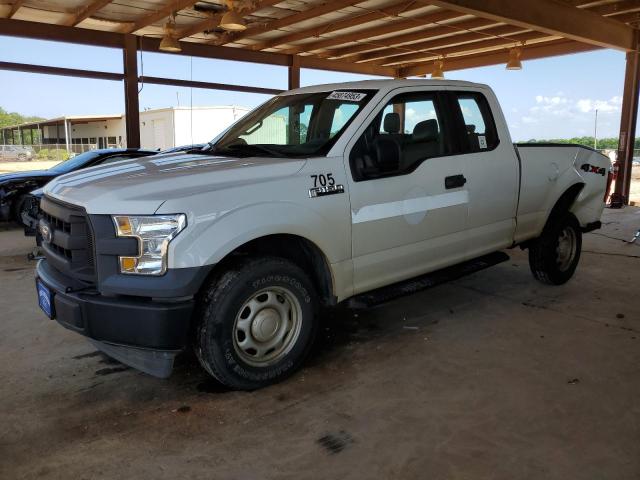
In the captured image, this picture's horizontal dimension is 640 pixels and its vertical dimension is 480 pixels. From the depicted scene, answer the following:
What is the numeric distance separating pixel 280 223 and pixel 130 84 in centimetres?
1042

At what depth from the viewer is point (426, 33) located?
1244 cm

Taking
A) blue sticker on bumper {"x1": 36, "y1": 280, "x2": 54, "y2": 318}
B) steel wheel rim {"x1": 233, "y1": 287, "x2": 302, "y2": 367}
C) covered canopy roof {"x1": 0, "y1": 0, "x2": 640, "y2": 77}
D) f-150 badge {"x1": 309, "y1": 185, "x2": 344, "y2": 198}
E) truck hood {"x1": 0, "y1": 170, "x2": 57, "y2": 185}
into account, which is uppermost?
covered canopy roof {"x1": 0, "y1": 0, "x2": 640, "y2": 77}

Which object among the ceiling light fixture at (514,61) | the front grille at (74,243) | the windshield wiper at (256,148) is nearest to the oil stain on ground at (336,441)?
the front grille at (74,243)

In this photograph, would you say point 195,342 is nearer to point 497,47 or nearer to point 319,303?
point 319,303

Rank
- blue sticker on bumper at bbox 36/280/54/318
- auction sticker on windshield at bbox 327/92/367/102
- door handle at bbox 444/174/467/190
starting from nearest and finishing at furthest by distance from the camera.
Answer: blue sticker on bumper at bbox 36/280/54/318 < auction sticker on windshield at bbox 327/92/367/102 < door handle at bbox 444/174/467/190

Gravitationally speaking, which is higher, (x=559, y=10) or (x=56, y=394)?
(x=559, y=10)

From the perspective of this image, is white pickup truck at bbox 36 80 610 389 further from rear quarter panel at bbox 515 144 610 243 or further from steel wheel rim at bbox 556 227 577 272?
steel wheel rim at bbox 556 227 577 272

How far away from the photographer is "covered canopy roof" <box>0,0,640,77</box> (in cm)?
966

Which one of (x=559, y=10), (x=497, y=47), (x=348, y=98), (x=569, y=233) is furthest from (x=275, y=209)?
(x=497, y=47)

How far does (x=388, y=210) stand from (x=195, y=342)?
156 centimetres

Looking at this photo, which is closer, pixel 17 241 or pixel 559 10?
pixel 17 241

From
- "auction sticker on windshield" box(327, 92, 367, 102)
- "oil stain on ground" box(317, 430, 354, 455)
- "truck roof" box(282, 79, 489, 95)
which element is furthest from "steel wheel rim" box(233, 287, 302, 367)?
"truck roof" box(282, 79, 489, 95)

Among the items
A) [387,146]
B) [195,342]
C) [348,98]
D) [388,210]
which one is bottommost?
[195,342]

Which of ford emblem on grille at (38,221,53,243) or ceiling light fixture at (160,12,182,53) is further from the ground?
ceiling light fixture at (160,12,182,53)
